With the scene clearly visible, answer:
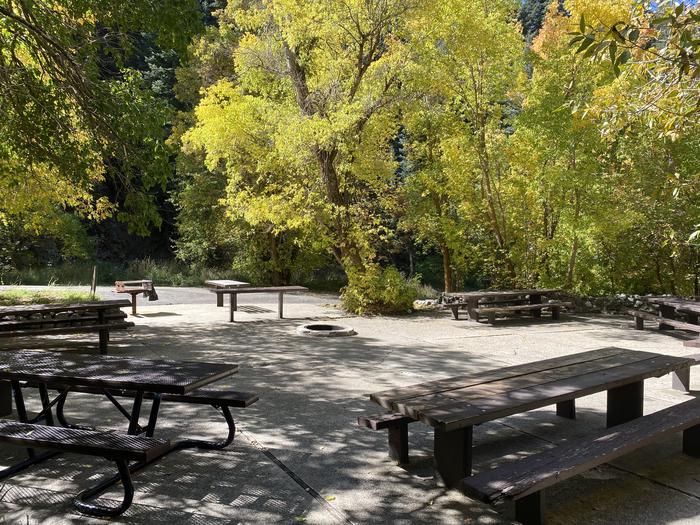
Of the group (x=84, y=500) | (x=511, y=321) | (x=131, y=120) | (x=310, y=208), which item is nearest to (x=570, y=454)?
(x=84, y=500)

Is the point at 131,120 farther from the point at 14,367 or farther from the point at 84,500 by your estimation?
the point at 84,500

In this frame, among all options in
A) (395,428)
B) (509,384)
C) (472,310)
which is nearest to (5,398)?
(395,428)

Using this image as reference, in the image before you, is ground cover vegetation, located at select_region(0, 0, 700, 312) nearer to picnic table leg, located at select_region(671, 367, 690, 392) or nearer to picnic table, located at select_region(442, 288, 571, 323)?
picnic table, located at select_region(442, 288, 571, 323)

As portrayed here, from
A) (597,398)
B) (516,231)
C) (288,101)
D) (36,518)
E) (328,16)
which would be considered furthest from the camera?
(516,231)

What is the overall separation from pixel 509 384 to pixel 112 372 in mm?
2605

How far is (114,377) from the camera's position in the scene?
346 cm

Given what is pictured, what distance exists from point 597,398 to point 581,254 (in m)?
8.91

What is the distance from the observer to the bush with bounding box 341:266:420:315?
11.7 m

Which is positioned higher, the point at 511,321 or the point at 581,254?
the point at 581,254

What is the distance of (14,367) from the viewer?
374cm

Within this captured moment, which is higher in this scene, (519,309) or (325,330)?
(519,309)

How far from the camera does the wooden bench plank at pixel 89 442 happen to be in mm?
2691

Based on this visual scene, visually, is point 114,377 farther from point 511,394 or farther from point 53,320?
point 53,320

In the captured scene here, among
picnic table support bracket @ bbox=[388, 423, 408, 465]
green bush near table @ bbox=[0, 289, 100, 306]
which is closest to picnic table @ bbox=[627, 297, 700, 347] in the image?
Result: picnic table support bracket @ bbox=[388, 423, 408, 465]
